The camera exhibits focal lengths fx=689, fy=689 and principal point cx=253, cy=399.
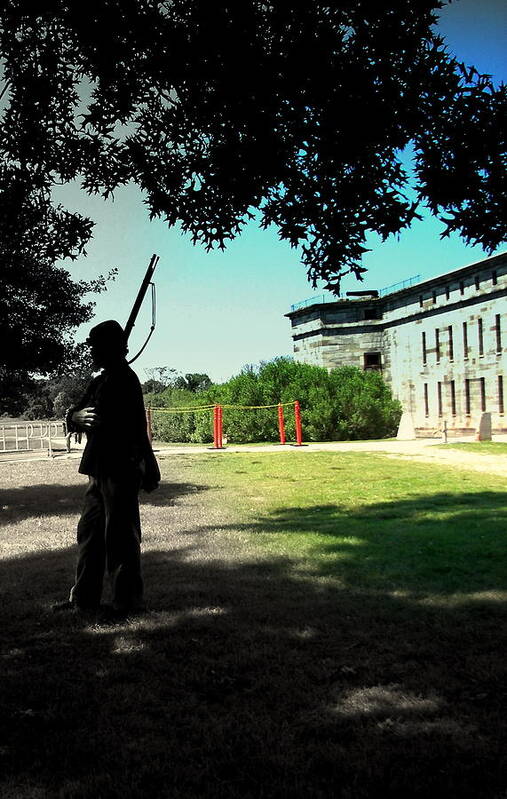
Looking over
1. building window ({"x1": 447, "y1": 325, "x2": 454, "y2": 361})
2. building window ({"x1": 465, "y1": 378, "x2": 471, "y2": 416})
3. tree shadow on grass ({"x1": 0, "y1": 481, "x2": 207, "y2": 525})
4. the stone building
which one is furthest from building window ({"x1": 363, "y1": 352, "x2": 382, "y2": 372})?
tree shadow on grass ({"x1": 0, "y1": 481, "x2": 207, "y2": 525})

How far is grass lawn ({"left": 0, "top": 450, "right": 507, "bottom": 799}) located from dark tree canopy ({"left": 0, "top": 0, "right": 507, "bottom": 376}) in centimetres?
305

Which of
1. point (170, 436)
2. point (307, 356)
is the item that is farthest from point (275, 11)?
point (307, 356)

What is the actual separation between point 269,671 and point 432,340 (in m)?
43.5

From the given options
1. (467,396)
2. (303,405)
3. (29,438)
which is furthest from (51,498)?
(467,396)

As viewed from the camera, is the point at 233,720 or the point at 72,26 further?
the point at 72,26

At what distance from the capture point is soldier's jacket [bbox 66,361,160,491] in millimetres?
5047

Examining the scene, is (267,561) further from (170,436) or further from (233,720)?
(170,436)

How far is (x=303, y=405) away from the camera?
33000mm

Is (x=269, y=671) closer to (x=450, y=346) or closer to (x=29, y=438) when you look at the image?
(x=29, y=438)

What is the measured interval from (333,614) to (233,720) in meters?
1.89

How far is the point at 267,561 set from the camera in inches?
273

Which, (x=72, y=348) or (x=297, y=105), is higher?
(x=297, y=105)

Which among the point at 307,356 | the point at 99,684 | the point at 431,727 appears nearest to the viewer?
the point at 431,727

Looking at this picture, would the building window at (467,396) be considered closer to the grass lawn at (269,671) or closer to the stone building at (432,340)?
the stone building at (432,340)
